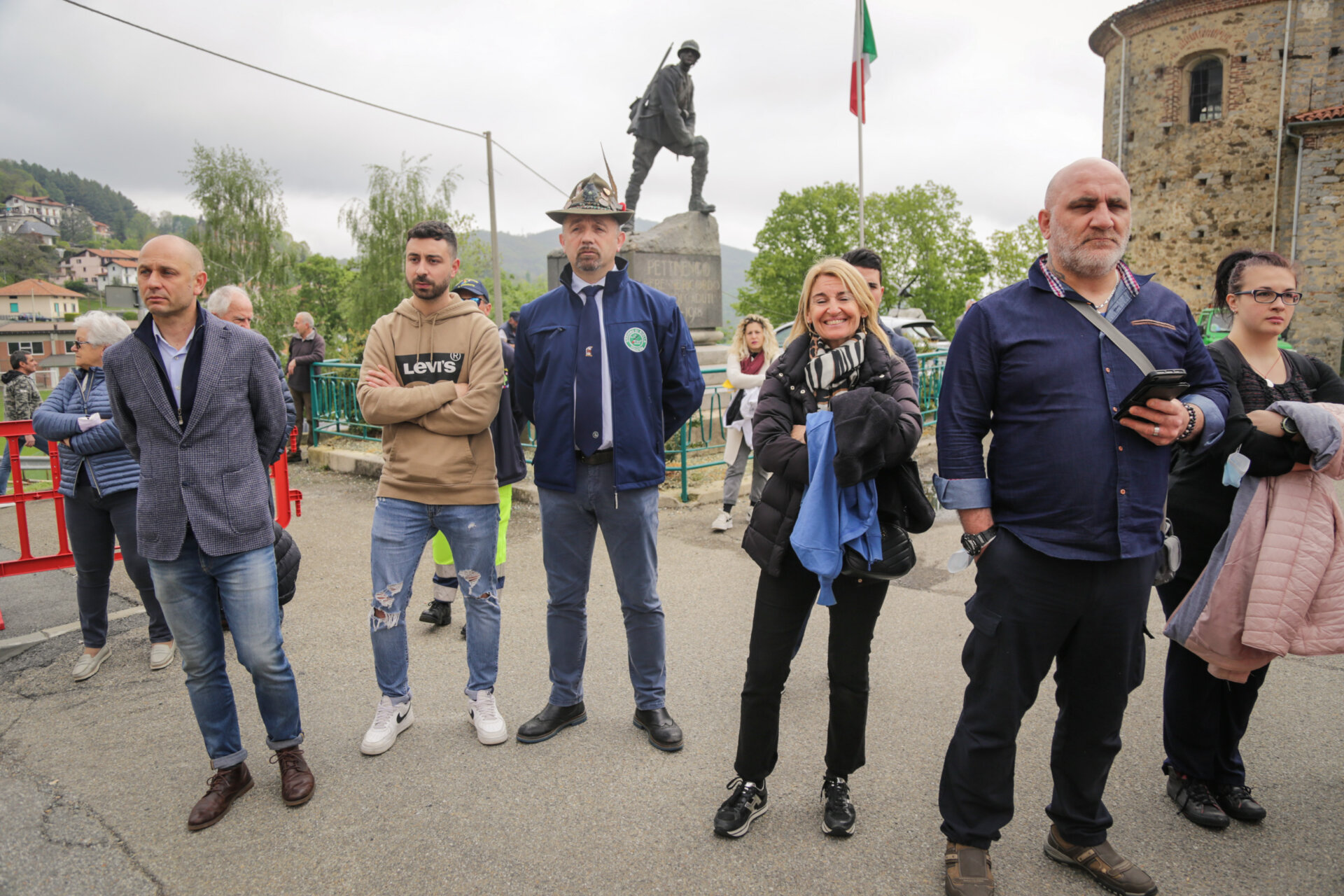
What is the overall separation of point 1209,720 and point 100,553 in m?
5.10

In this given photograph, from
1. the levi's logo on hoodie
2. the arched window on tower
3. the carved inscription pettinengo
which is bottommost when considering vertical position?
the levi's logo on hoodie

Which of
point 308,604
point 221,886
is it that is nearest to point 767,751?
point 221,886

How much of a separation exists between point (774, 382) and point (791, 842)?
5.02 feet

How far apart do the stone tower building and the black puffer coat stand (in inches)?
1014

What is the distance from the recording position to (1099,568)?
2285 mm

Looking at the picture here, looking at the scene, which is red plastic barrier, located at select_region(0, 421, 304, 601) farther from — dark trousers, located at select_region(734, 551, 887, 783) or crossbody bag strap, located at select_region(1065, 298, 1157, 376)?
crossbody bag strap, located at select_region(1065, 298, 1157, 376)

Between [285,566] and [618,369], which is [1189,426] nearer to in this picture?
[618,369]

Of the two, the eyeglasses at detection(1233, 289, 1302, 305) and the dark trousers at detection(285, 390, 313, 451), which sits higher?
the eyeglasses at detection(1233, 289, 1302, 305)

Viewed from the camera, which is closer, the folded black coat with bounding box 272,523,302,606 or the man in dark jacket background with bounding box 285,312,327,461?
the folded black coat with bounding box 272,523,302,606

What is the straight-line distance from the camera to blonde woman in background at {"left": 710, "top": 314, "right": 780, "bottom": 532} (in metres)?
6.43

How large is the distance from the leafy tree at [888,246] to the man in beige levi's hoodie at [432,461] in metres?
46.0

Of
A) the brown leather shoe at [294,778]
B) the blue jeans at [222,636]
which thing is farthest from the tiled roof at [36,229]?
the brown leather shoe at [294,778]

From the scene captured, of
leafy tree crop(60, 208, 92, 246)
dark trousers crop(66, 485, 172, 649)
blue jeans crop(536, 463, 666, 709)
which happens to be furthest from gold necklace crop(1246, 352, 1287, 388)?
leafy tree crop(60, 208, 92, 246)

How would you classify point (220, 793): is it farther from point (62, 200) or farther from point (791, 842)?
point (62, 200)
